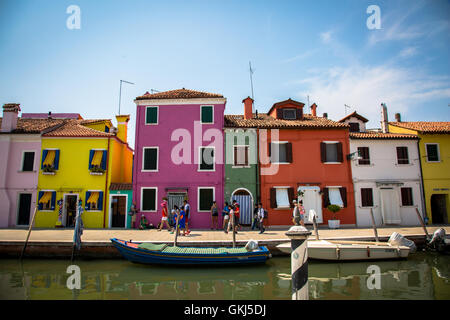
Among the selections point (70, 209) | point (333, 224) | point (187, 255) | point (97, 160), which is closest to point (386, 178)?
point (333, 224)

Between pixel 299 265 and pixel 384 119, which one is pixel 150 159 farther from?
pixel 384 119

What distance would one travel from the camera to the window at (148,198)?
687 inches

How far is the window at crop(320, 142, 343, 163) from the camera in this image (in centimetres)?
1792

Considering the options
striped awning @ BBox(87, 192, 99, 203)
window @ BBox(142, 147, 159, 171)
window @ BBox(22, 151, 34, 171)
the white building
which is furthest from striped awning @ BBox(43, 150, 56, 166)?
the white building

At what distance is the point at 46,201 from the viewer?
17453 millimetres

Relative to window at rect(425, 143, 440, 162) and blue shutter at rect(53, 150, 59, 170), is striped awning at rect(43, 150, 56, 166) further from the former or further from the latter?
window at rect(425, 143, 440, 162)

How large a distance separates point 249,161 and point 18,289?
43.0 feet

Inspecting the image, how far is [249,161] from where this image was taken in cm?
1772

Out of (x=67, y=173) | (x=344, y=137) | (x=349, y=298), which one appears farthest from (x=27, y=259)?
(x=344, y=137)

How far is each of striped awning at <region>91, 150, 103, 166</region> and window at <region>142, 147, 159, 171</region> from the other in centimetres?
302

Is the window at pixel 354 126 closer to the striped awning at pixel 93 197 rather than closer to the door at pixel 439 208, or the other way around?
the door at pixel 439 208

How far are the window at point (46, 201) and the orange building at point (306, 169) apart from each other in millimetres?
13122

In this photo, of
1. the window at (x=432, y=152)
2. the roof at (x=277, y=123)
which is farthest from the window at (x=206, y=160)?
the window at (x=432, y=152)
